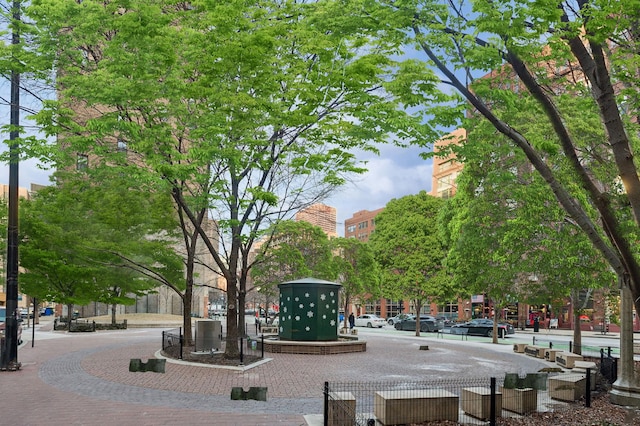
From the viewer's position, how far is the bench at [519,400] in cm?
1210

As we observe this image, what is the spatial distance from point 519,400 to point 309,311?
16.8m

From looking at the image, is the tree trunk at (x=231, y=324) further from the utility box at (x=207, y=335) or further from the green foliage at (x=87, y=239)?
the green foliage at (x=87, y=239)

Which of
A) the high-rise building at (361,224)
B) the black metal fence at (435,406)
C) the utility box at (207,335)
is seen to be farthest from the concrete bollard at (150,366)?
the high-rise building at (361,224)

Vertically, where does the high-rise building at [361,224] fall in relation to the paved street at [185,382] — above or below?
above

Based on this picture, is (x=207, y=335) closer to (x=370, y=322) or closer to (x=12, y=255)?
(x=12, y=255)

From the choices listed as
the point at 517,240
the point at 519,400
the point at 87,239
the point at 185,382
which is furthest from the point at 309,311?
the point at 519,400

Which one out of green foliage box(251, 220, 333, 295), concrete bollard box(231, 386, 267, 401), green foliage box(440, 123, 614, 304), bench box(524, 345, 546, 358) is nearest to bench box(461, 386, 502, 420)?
concrete bollard box(231, 386, 267, 401)

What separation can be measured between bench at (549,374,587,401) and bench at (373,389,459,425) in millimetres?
4237

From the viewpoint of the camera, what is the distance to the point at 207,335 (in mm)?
23719

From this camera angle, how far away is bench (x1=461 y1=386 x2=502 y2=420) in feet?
37.2

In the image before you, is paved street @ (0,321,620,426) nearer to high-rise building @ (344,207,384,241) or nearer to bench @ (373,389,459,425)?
bench @ (373,389,459,425)

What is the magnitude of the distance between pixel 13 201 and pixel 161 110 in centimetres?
545

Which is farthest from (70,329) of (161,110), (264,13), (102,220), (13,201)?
(264,13)

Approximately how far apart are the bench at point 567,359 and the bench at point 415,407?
13.1 m
